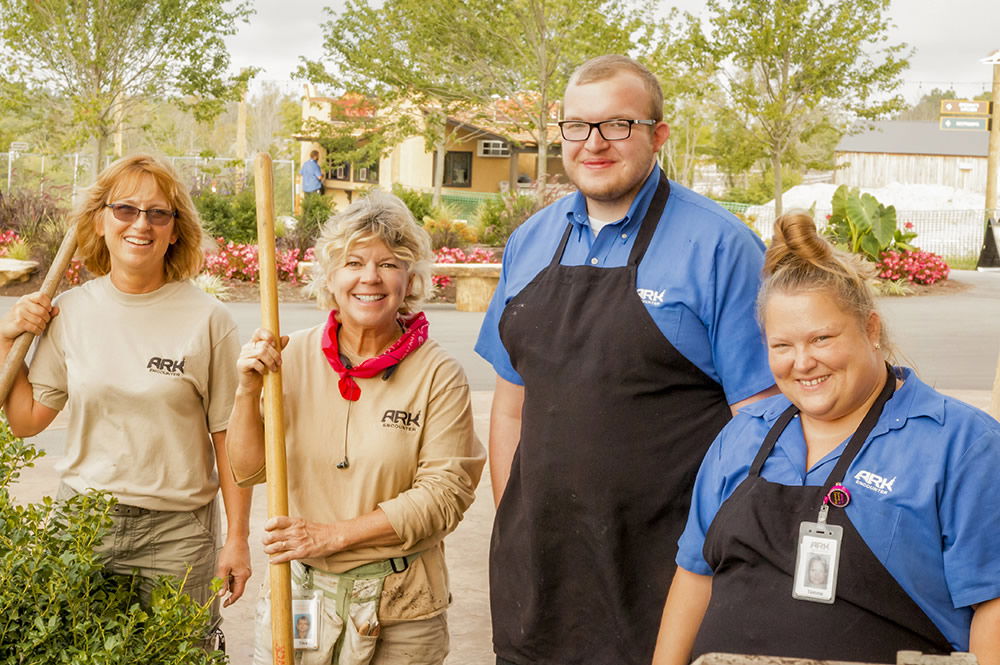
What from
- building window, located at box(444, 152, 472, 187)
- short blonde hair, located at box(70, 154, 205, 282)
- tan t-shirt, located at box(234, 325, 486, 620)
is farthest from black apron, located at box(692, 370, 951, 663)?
building window, located at box(444, 152, 472, 187)

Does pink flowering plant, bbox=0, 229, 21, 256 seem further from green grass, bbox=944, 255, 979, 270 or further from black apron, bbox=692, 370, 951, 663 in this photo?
green grass, bbox=944, 255, 979, 270

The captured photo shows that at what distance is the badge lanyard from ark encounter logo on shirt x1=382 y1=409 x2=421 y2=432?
98cm

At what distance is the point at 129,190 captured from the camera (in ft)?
9.96

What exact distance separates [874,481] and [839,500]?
7 centimetres

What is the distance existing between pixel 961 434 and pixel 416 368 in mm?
1256

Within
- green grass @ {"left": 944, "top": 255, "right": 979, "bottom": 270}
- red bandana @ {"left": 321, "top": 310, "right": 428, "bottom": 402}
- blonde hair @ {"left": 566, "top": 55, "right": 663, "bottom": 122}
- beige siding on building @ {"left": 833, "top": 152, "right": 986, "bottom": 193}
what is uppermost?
beige siding on building @ {"left": 833, "top": 152, "right": 986, "bottom": 193}

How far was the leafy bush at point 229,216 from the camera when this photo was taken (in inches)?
733

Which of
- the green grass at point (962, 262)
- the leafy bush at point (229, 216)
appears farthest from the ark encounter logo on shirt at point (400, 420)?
the green grass at point (962, 262)

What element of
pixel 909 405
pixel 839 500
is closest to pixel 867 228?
pixel 909 405

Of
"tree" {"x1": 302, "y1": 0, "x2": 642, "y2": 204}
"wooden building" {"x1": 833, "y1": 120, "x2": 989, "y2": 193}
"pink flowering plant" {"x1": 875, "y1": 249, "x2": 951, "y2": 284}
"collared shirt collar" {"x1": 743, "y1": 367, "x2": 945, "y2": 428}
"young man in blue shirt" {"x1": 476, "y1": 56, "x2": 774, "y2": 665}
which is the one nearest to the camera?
"collared shirt collar" {"x1": 743, "y1": 367, "x2": 945, "y2": 428}

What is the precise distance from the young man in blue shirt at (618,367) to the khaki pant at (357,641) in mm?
266

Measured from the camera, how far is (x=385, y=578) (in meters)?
2.72

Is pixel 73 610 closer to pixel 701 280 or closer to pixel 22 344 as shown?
pixel 22 344

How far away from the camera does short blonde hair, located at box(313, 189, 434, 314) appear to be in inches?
108
